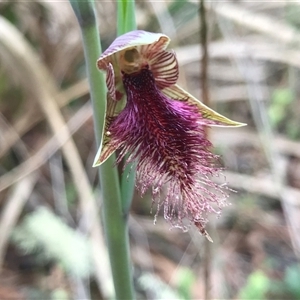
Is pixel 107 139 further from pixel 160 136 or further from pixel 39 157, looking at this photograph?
pixel 39 157

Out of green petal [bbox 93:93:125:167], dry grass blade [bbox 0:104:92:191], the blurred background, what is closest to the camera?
green petal [bbox 93:93:125:167]

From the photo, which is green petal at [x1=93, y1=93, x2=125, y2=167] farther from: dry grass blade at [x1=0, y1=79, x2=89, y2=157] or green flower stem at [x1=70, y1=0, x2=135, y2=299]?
dry grass blade at [x1=0, y1=79, x2=89, y2=157]

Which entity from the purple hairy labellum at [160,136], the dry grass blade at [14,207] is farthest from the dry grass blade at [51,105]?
the purple hairy labellum at [160,136]

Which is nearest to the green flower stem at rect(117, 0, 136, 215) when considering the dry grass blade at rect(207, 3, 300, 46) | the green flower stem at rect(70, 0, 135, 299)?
the green flower stem at rect(70, 0, 135, 299)

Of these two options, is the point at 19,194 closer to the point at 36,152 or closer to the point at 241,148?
the point at 36,152

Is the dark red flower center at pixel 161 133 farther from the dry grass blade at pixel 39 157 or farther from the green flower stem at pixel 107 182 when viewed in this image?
the dry grass blade at pixel 39 157

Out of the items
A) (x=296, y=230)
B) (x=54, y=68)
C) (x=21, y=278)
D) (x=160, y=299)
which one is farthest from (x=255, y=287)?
(x=54, y=68)
